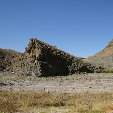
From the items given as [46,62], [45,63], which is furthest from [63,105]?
[46,62]

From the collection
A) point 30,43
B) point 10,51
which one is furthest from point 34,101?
point 10,51

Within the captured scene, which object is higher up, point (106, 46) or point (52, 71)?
point (106, 46)

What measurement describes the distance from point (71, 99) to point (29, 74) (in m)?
31.1

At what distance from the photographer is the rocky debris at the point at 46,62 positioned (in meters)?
56.0

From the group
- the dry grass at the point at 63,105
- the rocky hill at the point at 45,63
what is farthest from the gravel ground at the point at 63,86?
the dry grass at the point at 63,105

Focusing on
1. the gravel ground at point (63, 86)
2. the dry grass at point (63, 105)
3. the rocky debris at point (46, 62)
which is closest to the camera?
the dry grass at point (63, 105)

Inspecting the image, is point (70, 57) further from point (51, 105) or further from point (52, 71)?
point (51, 105)

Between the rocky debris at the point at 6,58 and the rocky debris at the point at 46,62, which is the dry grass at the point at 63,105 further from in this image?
the rocky debris at the point at 6,58

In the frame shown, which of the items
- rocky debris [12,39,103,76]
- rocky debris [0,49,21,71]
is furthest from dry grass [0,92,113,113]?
rocky debris [0,49,21,71]

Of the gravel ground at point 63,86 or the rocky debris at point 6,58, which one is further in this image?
the rocky debris at point 6,58

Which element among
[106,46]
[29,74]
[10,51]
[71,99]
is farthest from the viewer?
[106,46]

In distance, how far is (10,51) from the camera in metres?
81.6

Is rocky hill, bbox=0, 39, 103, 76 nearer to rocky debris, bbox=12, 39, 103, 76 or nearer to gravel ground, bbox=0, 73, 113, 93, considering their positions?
rocky debris, bbox=12, 39, 103, 76

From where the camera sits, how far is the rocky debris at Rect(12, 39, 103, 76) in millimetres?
56031
